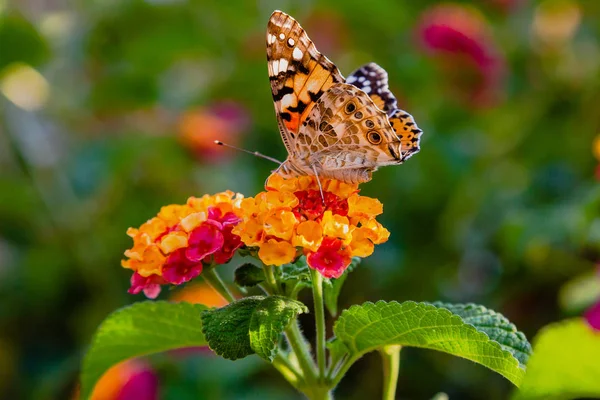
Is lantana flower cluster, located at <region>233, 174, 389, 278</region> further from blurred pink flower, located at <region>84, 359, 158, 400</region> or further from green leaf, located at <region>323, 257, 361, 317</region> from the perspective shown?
blurred pink flower, located at <region>84, 359, 158, 400</region>

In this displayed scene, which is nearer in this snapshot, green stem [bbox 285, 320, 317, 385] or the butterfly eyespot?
green stem [bbox 285, 320, 317, 385]

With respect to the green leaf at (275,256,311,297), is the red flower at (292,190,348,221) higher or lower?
higher

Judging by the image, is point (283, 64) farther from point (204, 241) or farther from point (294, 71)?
point (204, 241)

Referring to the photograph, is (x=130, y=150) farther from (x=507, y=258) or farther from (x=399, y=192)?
(x=507, y=258)

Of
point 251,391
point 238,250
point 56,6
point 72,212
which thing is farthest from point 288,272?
point 56,6

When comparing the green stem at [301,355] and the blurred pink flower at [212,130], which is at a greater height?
the blurred pink flower at [212,130]

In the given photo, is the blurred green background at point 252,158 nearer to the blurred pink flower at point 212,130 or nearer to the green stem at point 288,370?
the blurred pink flower at point 212,130

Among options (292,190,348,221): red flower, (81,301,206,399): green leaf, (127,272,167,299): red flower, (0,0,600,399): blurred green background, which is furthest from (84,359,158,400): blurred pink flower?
(292,190,348,221): red flower

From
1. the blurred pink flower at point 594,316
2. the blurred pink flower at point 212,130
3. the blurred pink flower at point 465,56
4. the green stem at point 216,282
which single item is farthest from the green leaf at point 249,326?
the blurred pink flower at point 465,56

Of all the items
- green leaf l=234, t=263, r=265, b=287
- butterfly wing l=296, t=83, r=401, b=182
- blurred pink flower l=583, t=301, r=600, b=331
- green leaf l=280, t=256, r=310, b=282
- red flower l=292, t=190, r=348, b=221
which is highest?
butterfly wing l=296, t=83, r=401, b=182
